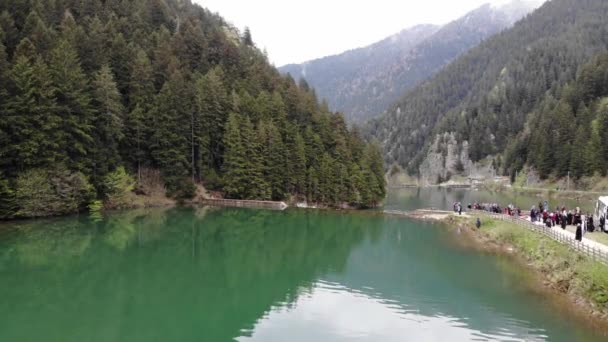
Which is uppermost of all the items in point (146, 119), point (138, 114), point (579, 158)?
point (138, 114)

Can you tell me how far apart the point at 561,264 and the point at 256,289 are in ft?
60.9

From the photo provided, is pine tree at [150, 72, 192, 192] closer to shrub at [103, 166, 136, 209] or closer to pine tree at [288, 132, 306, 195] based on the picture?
shrub at [103, 166, 136, 209]

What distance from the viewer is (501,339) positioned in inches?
803

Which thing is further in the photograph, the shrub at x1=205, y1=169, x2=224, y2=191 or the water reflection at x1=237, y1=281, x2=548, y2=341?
the shrub at x1=205, y1=169, x2=224, y2=191

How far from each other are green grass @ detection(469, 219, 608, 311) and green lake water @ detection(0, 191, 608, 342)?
1.61 m

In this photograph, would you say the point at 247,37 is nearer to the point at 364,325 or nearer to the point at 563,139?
the point at 563,139

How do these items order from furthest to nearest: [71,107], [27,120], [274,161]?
1. [274,161]
2. [71,107]
3. [27,120]

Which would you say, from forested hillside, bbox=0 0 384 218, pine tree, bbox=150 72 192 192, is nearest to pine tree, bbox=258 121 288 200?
forested hillside, bbox=0 0 384 218

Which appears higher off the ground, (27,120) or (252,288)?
(27,120)

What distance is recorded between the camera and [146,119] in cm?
7469

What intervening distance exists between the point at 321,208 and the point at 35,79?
43.1m

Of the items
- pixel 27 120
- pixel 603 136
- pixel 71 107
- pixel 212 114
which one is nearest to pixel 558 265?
pixel 27 120

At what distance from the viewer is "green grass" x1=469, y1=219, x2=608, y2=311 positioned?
77.6 ft

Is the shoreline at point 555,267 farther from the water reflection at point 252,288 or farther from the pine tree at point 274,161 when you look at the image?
the pine tree at point 274,161
